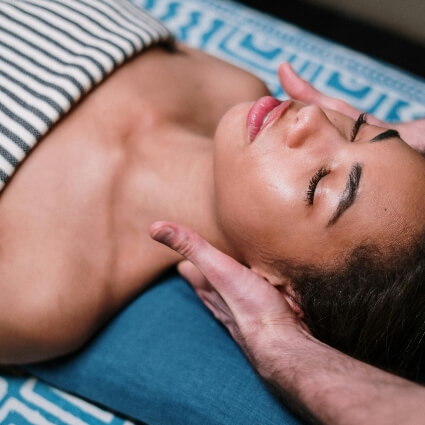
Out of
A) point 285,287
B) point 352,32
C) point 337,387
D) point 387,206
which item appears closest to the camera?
point 337,387

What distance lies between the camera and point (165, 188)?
45.4 inches

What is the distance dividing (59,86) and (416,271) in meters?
0.74

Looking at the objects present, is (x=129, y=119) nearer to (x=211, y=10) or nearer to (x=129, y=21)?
(x=129, y=21)

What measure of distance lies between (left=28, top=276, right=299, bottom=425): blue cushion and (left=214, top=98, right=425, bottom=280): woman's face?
0.25 metres

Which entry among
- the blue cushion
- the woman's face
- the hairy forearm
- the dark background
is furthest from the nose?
the dark background

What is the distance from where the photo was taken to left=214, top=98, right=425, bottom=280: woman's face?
90 cm

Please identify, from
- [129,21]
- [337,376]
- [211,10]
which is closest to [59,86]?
[129,21]

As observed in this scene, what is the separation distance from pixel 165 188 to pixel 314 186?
0.35m

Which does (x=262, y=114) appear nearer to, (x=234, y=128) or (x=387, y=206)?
(x=234, y=128)

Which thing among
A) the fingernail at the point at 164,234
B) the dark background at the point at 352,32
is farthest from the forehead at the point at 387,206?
the dark background at the point at 352,32

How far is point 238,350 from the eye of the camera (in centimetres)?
112

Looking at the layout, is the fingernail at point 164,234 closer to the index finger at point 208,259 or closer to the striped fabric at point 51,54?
the index finger at point 208,259

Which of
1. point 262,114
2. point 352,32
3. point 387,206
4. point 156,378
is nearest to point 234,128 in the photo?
point 262,114

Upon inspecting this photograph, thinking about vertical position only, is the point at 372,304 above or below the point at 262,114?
below
